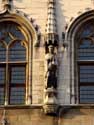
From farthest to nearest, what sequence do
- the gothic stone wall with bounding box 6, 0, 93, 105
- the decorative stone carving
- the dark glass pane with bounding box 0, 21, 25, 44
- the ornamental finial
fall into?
the ornamental finial
the dark glass pane with bounding box 0, 21, 25, 44
the gothic stone wall with bounding box 6, 0, 93, 105
the decorative stone carving

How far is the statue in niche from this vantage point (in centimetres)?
2206

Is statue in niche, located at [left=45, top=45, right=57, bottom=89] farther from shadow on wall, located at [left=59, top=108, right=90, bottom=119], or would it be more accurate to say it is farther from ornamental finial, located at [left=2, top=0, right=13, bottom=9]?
ornamental finial, located at [left=2, top=0, right=13, bottom=9]

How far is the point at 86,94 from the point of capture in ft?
73.8

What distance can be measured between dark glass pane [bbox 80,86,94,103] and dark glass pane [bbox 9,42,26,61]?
7.31 feet

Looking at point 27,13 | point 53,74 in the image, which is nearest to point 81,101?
point 53,74

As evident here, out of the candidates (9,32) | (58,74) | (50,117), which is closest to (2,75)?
(9,32)

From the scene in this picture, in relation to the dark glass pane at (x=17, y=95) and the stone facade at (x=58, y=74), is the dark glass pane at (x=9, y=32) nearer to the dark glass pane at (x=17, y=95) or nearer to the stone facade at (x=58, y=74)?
the stone facade at (x=58, y=74)

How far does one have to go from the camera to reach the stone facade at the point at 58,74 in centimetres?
2192

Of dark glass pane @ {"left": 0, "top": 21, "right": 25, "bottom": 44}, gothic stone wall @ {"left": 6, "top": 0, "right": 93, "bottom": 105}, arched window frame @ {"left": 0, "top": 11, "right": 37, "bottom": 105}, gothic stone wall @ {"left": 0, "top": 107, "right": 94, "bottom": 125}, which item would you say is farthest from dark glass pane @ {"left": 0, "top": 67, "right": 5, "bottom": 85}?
gothic stone wall @ {"left": 0, "top": 107, "right": 94, "bottom": 125}

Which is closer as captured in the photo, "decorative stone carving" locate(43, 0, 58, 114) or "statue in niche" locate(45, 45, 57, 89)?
"decorative stone carving" locate(43, 0, 58, 114)

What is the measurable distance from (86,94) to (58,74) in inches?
44.1

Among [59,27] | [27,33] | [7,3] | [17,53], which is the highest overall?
[7,3]

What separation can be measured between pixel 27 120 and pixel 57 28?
3.30 meters

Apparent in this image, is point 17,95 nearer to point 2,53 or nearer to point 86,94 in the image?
point 2,53
